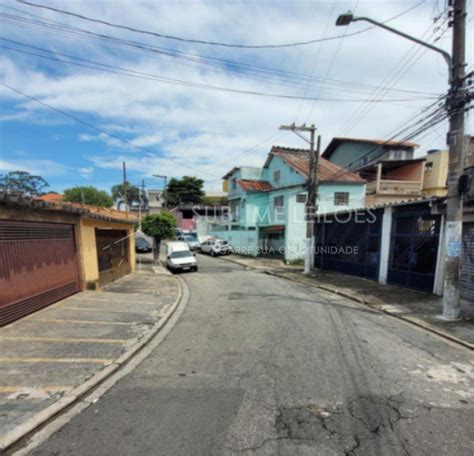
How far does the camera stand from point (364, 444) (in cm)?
288

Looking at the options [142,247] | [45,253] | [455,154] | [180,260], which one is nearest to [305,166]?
[180,260]

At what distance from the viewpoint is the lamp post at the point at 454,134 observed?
6.89 m

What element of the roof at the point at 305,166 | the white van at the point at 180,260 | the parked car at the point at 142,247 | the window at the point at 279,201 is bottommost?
the parked car at the point at 142,247

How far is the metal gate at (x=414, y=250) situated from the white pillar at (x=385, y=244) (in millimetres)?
172

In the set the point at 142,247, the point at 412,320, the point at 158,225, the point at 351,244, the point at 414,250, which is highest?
the point at 158,225

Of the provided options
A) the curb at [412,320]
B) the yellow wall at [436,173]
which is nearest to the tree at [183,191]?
the yellow wall at [436,173]

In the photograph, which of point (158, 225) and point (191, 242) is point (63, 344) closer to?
point (158, 225)

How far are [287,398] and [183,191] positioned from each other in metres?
48.4

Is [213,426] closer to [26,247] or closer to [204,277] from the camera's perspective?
[26,247]

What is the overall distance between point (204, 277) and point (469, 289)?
37.9ft

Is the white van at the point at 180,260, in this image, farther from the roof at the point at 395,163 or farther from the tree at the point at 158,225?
the roof at the point at 395,163

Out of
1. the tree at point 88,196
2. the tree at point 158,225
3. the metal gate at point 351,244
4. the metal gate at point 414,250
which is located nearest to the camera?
the metal gate at point 414,250

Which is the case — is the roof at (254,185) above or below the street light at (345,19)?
below

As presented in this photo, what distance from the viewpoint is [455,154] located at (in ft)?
23.4
